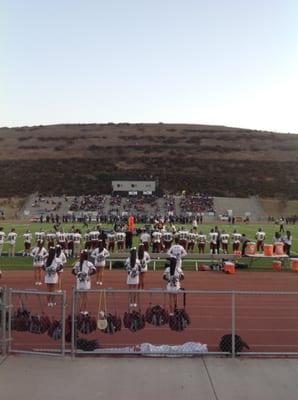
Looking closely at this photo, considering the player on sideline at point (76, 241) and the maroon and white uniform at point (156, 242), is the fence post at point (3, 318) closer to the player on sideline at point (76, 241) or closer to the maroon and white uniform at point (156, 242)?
the player on sideline at point (76, 241)

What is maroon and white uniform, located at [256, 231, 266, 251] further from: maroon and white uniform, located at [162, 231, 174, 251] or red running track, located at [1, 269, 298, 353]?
red running track, located at [1, 269, 298, 353]

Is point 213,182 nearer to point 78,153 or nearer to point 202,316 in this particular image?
point 78,153

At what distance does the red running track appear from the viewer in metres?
10.3

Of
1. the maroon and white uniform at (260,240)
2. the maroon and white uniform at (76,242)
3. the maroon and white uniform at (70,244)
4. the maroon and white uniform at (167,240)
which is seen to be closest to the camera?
the maroon and white uniform at (76,242)

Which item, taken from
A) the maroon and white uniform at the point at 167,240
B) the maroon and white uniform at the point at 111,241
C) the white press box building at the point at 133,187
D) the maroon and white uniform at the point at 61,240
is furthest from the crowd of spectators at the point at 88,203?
the maroon and white uniform at the point at 61,240

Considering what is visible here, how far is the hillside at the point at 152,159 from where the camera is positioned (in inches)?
3639

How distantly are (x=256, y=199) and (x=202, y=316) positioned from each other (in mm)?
74349

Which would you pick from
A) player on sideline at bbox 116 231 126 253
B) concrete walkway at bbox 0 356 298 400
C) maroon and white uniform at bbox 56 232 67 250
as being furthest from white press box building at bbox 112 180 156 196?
concrete walkway at bbox 0 356 298 400

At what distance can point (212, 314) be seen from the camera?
498 inches

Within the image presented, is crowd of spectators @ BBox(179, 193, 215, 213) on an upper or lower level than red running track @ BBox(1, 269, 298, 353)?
upper

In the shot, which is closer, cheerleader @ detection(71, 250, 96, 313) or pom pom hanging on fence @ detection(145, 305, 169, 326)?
pom pom hanging on fence @ detection(145, 305, 169, 326)

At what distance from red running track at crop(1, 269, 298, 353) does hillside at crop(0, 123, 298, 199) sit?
7113 cm

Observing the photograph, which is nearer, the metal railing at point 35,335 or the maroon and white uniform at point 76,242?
the metal railing at point 35,335

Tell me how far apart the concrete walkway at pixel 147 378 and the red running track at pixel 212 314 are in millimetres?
1728
